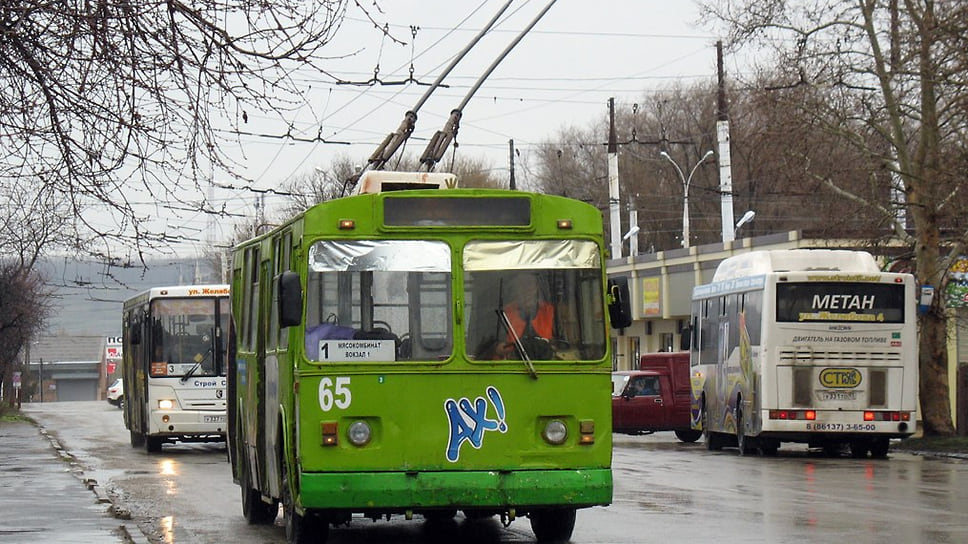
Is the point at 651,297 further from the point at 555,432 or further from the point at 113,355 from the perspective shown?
the point at 113,355

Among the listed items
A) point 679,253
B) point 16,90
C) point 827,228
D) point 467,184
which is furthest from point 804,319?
point 467,184

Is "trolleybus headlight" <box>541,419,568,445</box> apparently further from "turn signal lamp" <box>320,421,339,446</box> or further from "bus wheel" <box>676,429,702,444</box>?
"bus wheel" <box>676,429,702,444</box>

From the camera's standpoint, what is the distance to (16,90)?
11.7 meters

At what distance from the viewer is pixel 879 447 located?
28641mm

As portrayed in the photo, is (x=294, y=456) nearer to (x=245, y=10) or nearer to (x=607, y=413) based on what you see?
(x=607, y=413)

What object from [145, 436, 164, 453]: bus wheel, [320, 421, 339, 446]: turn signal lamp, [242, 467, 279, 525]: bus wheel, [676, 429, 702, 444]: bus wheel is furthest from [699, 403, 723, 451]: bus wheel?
[320, 421, 339, 446]: turn signal lamp

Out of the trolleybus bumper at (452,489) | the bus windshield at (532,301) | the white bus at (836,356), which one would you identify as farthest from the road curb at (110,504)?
the white bus at (836,356)

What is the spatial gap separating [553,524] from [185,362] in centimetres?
1848

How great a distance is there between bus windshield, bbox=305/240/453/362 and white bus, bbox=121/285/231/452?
718 inches

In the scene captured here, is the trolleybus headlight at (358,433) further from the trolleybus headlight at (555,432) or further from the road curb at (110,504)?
the road curb at (110,504)

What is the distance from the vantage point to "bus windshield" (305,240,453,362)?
42.2 ft

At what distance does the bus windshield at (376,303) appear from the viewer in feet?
42.2

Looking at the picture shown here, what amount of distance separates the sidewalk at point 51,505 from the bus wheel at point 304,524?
1.51 metres

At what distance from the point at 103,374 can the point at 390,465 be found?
162 metres
